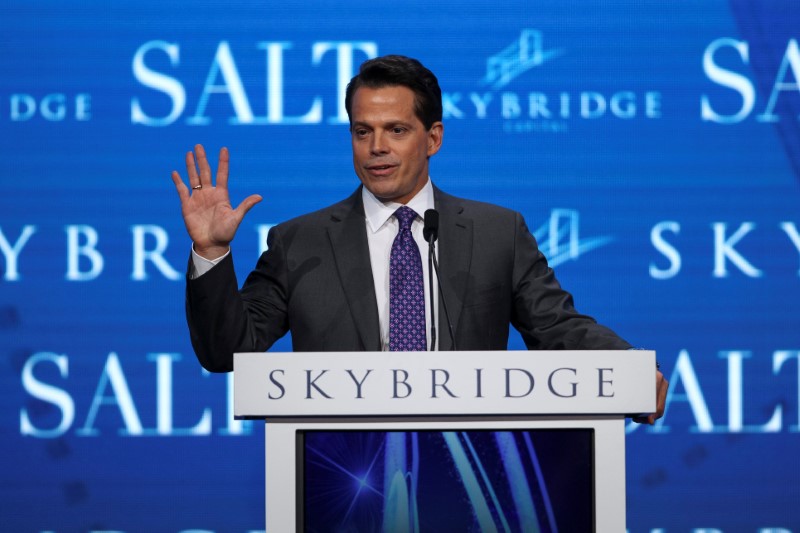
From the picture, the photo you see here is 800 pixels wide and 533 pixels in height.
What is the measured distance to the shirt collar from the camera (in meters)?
2.20

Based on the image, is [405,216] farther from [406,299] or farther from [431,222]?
[431,222]

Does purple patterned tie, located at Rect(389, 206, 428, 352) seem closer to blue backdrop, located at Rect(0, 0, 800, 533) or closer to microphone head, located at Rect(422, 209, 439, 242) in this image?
microphone head, located at Rect(422, 209, 439, 242)

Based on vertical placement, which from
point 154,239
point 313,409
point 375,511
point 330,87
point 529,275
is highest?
Answer: point 330,87

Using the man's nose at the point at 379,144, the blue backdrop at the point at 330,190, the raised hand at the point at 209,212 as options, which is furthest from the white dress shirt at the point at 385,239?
the blue backdrop at the point at 330,190

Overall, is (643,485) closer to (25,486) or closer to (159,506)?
(159,506)

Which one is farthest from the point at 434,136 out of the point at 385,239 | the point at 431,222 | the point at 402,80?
the point at 431,222

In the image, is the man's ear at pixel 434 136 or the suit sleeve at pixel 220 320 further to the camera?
the man's ear at pixel 434 136

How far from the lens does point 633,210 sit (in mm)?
3371

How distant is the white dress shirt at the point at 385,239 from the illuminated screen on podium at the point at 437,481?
1.93 feet

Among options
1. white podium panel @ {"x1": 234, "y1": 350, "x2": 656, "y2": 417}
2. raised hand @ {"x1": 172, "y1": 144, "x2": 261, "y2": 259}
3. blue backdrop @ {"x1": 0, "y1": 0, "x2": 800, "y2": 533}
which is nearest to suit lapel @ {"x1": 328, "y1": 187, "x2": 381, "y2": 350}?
raised hand @ {"x1": 172, "y1": 144, "x2": 261, "y2": 259}

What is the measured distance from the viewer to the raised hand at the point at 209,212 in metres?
1.79

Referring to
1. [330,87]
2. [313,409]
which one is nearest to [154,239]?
[330,87]

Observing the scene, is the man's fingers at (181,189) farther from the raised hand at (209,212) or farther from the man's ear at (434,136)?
the man's ear at (434,136)

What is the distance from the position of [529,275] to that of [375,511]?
3.03 ft
